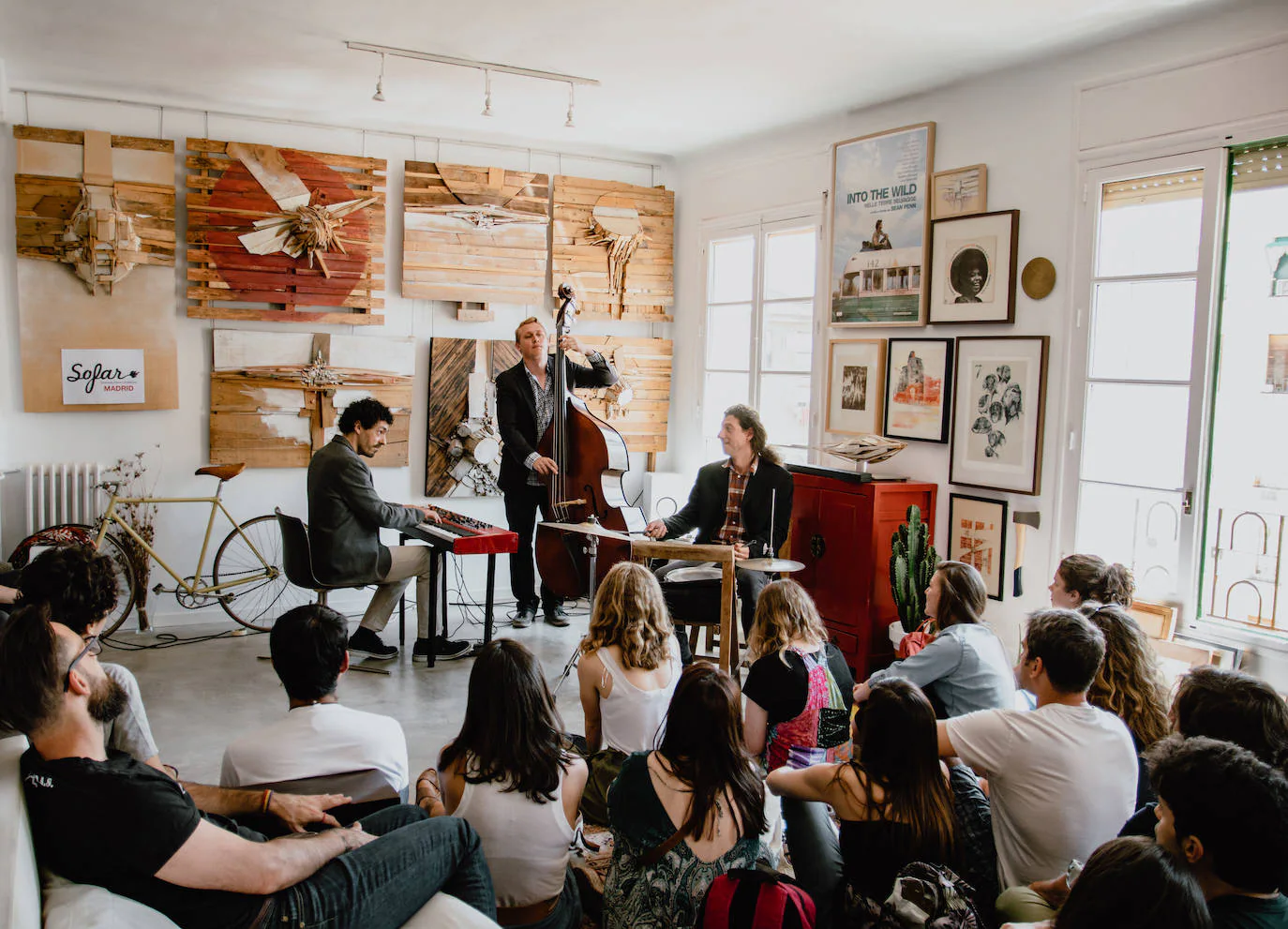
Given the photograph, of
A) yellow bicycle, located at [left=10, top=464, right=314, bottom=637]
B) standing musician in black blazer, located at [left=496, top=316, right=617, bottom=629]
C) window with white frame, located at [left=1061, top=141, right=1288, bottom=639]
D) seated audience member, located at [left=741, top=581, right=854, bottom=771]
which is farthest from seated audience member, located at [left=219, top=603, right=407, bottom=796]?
yellow bicycle, located at [left=10, top=464, right=314, bottom=637]

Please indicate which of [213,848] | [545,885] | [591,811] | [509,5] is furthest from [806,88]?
[213,848]

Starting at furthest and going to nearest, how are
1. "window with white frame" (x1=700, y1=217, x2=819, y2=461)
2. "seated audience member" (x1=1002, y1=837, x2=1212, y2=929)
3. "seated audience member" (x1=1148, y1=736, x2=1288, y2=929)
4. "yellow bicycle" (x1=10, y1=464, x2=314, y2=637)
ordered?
"window with white frame" (x1=700, y1=217, x2=819, y2=461)
"yellow bicycle" (x1=10, y1=464, x2=314, y2=637)
"seated audience member" (x1=1148, y1=736, x2=1288, y2=929)
"seated audience member" (x1=1002, y1=837, x2=1212, y2=929)

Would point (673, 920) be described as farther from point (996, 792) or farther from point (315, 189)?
point (315, 189)

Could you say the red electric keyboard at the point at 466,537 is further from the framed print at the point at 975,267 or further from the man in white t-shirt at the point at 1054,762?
the man in white t-shirt at the point at 1054,762

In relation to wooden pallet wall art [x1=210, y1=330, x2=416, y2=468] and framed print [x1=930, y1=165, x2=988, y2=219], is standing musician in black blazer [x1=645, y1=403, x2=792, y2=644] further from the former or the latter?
wooden pallet wall art [x1=210, y1=330, x2=416, y2=468]

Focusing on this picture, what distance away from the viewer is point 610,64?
5.43 m

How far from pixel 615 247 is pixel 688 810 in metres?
5.90

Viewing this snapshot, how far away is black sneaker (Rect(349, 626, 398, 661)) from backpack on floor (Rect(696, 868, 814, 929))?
393 cm

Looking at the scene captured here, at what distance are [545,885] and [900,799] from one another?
2.95ft

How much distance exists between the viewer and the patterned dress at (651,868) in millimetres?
2334

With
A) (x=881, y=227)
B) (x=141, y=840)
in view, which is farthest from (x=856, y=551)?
(x=141, y=840)

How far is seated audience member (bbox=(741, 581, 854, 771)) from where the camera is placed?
3186mm

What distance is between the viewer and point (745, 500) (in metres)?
5.36

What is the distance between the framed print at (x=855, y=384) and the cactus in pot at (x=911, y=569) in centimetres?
113
